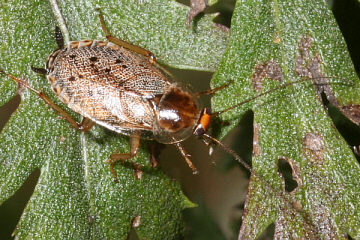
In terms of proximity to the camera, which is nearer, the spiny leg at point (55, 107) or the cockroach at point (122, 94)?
the spiny leg at point (55, 107)

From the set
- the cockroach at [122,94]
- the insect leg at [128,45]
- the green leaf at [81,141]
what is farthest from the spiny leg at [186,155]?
the insect leg at [128,45]

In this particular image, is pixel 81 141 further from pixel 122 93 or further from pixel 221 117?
pixel 221 117

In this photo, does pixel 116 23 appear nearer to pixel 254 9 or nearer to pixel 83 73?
pixel 83 73

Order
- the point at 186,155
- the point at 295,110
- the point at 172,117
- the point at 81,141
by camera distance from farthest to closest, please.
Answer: the point at 186,155, the point at 172,117, the point at 81,141, the point at 295,110

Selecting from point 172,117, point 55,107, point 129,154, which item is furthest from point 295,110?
point 55,107

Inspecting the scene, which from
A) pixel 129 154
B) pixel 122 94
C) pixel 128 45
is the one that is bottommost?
pixel 129 154

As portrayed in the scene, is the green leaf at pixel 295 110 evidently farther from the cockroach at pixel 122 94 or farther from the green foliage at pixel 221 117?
the cockroach at pixel 122 94

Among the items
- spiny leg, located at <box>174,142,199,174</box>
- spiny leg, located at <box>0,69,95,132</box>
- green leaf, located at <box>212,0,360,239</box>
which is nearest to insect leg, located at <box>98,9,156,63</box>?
green leaf, located at <box>212,0,360,239</box>
